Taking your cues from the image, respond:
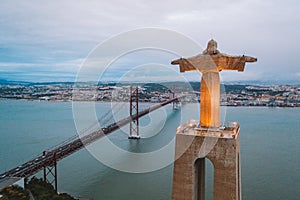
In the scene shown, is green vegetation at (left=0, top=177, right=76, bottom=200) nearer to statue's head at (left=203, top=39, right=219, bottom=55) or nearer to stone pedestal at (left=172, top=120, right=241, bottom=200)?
stone pedestal at (left=172, top=120, right=241, bottom=200)

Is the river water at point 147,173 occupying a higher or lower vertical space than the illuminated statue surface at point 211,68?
lower

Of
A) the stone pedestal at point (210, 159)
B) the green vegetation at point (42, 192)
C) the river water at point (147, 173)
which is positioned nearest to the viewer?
the stone pedestal at point (210, 159)

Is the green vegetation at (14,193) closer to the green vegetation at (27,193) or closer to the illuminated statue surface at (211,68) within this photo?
the green vegetation at (27,193)

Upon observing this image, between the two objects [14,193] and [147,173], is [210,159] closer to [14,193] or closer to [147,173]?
[14,193]

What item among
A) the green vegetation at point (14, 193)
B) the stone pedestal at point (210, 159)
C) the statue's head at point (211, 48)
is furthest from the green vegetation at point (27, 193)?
the statue's head at point (211, 48)

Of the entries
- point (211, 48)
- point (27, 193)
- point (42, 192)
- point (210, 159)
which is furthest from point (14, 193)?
point (211, 48)

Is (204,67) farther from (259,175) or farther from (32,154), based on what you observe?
(32,154)

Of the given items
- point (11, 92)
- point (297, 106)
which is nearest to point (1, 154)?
point (297, 106)

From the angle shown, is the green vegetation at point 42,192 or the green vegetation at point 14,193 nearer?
the green vegetation at point 14,193
